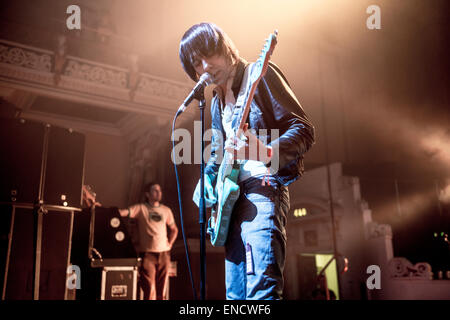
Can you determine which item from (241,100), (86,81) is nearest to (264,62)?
(241,100)

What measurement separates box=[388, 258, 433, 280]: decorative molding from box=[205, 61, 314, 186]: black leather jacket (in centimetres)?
685

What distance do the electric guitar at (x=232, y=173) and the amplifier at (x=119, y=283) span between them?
3.55 m

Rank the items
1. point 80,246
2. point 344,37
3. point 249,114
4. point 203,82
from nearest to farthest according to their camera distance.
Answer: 1. point 249,114
2. point 203,82
3. point 80,246
4. point 344,37

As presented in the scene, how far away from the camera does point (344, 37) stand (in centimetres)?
750

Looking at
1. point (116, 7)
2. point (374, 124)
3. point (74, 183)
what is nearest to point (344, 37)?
point (374, 124)

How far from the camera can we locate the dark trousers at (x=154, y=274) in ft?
15.5

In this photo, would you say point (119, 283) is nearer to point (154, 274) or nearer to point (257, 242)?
point (154, 274)

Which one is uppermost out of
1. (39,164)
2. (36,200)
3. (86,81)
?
(86,81)

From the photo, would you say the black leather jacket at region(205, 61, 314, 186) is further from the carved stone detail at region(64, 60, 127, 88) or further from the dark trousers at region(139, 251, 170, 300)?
the carved stone detail at region(64, 60, 127, 88)

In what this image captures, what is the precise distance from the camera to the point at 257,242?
1193 millimetres

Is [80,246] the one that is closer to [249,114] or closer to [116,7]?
[249,114]

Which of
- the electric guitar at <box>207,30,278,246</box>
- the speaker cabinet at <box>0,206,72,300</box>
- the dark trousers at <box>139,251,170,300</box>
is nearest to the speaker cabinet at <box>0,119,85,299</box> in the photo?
the speaker cabinet at <box>0,206,72,300</box>

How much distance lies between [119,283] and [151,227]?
78 centimetres
